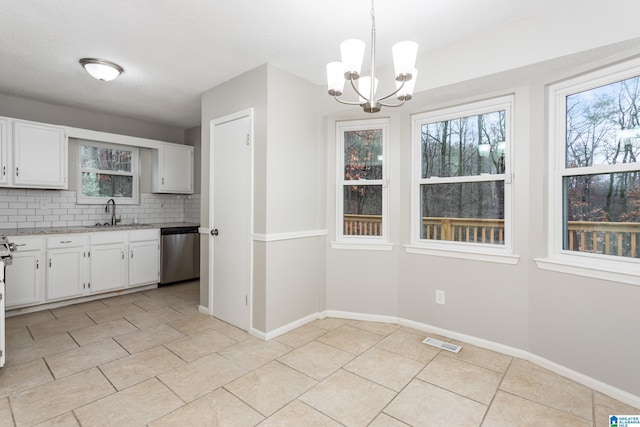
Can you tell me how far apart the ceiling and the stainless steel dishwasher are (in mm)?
2172

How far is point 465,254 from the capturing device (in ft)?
9.43

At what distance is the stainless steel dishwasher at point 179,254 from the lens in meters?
4.72

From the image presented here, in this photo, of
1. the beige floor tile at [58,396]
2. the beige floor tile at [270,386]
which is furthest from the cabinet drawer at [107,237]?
the beige floor tile at [270,386]

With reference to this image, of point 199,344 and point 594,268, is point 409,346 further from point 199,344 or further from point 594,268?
point 199,344

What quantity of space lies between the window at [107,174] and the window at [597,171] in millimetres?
5315

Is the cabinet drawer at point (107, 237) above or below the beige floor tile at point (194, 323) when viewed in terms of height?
above

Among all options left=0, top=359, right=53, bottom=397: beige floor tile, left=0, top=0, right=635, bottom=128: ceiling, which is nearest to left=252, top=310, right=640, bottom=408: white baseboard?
left=0, top=359, right=53, bottom=397: beige floor tile

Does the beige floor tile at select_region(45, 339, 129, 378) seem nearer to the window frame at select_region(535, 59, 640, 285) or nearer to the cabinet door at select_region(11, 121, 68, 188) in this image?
the cabinet door at select_region(11, 121, 68, 188)

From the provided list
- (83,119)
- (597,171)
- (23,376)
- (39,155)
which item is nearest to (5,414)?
(23,376)

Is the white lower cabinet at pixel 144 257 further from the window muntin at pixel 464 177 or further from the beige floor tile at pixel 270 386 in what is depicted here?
the window muntin at pixel 464 177

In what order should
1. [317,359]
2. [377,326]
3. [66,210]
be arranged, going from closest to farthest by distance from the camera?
[317,359], [377,326], [66,210]

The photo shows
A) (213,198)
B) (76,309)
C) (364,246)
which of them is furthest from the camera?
(76,309)

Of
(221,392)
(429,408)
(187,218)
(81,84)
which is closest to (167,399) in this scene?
(221,392)

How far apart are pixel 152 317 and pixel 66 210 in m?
2.16
